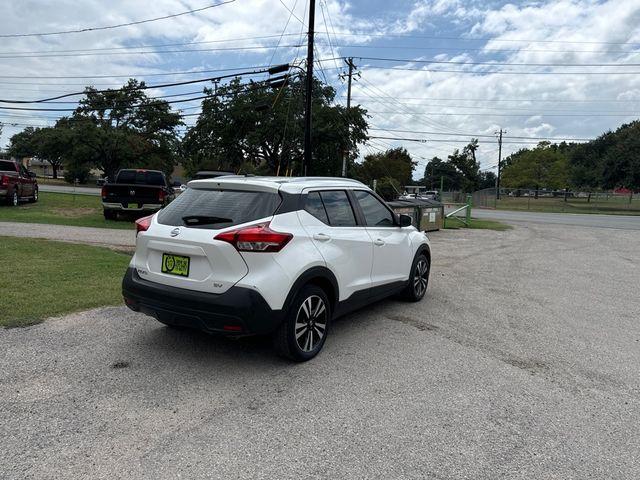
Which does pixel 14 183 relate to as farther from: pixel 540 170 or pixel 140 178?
pixel 540 170

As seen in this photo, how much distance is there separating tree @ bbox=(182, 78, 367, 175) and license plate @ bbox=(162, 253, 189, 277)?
2826cm

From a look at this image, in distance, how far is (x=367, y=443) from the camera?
311cm

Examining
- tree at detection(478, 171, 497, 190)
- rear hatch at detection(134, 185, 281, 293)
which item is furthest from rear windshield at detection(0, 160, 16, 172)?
tree at detection(478, 171, 497, 190)

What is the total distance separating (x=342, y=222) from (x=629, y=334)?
3783 millimetres

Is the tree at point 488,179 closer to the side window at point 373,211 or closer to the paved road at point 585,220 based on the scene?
the paved road at point 585,220

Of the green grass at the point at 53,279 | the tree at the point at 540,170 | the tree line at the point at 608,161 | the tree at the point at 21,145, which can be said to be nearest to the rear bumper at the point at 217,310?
the green grass at the point at 53,279

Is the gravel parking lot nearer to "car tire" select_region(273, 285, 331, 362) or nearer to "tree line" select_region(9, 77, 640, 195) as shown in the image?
"car tire" select_region(273, 285, 331, 362)

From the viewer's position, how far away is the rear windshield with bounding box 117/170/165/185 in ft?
52.7

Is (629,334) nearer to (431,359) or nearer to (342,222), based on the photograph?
(431,359)

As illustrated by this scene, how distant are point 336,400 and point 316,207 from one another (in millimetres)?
1879

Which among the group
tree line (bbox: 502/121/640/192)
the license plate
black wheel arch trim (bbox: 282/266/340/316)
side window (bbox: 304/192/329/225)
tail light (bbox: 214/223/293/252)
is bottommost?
black wheel arch trim (bbox: 282/266/340/316)

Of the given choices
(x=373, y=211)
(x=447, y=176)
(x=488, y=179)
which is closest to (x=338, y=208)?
(x=373, y=211)

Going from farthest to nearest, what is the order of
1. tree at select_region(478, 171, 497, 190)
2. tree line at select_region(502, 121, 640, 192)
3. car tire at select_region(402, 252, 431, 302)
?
tree at select_region(478, 171, 497, 190) < tree line at select_region(502, 121, 640, 192) < car tire at select_region(402, 252, 431, 302)

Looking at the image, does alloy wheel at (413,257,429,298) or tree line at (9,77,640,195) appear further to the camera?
tree line at (9,77,640,195)
